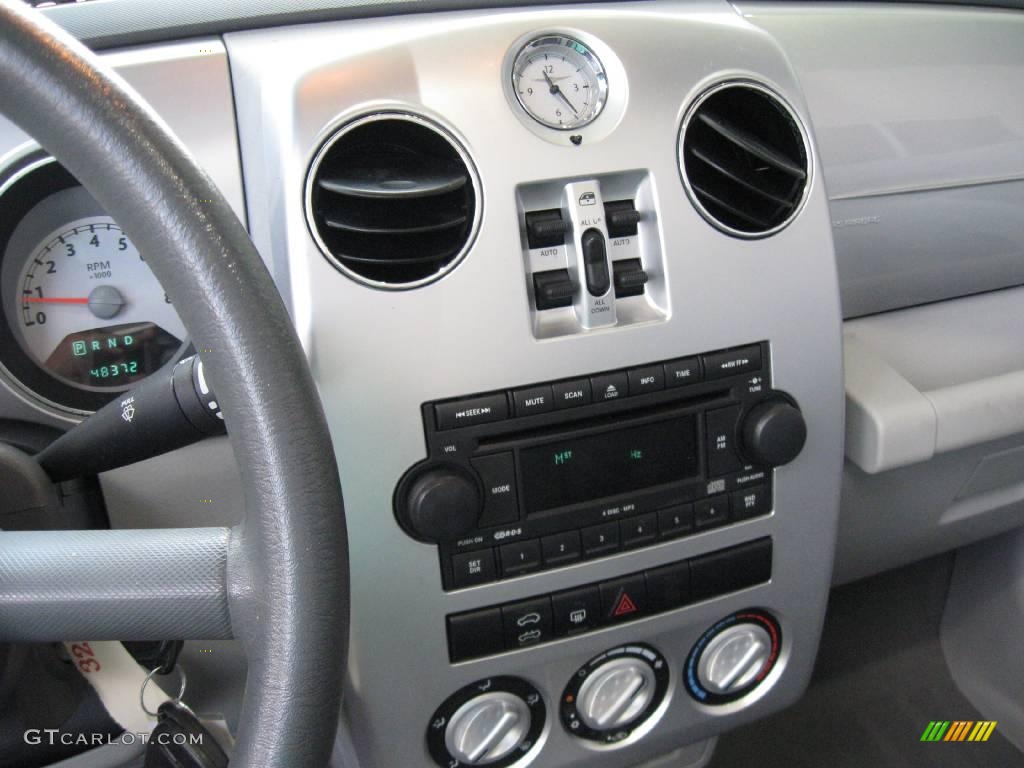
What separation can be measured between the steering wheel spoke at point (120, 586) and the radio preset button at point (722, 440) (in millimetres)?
430

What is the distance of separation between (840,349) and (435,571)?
0.43 m

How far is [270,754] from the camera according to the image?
0.46 m

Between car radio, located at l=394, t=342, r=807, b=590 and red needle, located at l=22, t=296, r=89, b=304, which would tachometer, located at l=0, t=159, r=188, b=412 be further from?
car radio, located at l=394, t=342, r=807, b=590

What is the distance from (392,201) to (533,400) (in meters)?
0.19

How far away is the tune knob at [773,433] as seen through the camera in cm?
77

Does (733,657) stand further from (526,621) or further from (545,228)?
(545,228)

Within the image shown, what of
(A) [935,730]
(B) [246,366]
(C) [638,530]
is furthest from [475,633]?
(A) [935,730]

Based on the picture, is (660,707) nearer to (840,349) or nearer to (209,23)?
(840,349)

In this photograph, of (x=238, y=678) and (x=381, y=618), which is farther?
(x=238, y=678)

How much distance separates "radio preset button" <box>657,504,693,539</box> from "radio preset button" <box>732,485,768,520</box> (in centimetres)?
5

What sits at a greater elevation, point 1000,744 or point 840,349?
point 840,349

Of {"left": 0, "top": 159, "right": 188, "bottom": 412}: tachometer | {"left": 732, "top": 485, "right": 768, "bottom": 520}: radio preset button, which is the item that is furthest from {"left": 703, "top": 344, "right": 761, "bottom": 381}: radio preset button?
{"left": 0, "top": 159, "right": 188, "bottom": 412}: tachometer

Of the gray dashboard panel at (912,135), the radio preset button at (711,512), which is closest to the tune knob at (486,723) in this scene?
the radio preset button at (711,512)

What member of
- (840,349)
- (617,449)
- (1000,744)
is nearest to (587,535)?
(617,449)
